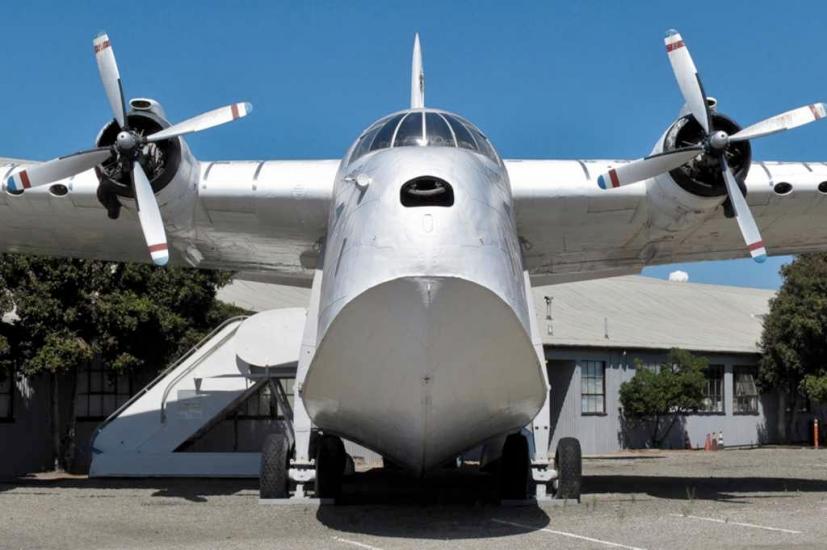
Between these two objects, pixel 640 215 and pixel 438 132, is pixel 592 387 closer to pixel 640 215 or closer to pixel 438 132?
pixel 640 215

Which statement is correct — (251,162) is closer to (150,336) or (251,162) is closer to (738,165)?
(738,165)

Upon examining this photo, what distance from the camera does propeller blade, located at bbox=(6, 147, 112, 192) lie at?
41.5 ft

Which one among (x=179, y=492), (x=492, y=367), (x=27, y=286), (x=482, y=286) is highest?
(x=27, y=286)

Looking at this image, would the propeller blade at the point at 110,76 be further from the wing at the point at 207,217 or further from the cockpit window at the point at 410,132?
the cockpit window at the point at 410,132

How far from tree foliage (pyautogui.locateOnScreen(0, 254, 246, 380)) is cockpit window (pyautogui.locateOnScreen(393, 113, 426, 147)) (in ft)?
36.3

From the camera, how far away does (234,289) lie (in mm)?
31188


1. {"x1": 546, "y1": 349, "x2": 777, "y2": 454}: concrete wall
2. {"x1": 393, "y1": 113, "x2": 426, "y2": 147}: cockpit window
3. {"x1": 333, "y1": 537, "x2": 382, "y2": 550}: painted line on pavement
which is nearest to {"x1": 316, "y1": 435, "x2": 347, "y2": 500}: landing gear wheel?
{"x1": 333, "y1": 537, "x2": 382, "y2": 550}: painted line on pavement

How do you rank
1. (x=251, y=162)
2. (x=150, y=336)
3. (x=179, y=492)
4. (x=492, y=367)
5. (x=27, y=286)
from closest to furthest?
(x=492, y=367), (x=251, y=162), (x=179, y=492), (x=27, y=286), (x=150, y=336)

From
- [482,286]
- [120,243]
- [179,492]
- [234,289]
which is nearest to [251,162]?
[120,243]

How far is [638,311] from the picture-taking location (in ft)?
128

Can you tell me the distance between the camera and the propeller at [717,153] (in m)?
12.3

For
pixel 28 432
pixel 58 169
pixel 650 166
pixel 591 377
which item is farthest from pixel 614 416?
pixel 58 169

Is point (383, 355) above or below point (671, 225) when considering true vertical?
below

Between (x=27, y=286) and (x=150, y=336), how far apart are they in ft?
9.08
